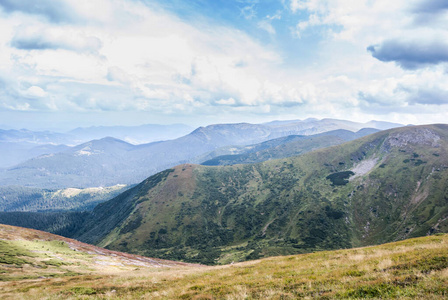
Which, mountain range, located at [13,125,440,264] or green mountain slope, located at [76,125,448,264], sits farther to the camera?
green mountain slope, located at [76,125,448,264]

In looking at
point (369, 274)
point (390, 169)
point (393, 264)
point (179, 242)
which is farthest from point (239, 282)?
point (390, 169)

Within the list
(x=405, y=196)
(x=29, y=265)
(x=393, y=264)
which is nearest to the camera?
(x=393, y=264)

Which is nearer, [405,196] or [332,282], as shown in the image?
[332,282]

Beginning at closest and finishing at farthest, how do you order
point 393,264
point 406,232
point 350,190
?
point 393,264 < point 406,232 < point 350,190

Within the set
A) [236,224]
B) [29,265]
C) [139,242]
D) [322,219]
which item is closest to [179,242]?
[139,242]

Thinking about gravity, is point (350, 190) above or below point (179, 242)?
above

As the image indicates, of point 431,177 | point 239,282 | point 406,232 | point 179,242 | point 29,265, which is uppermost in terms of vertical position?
point 239,282

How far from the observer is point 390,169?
195000 millimetres

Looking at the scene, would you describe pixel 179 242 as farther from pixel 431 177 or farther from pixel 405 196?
pixel 431 177

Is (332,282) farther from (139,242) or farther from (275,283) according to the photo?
(139,242)

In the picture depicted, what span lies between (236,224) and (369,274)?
187 m

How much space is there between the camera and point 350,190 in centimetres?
18725

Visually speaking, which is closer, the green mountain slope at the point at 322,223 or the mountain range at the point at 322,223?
the mountain range at the point at 322,223

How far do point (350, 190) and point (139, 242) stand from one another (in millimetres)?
187756
